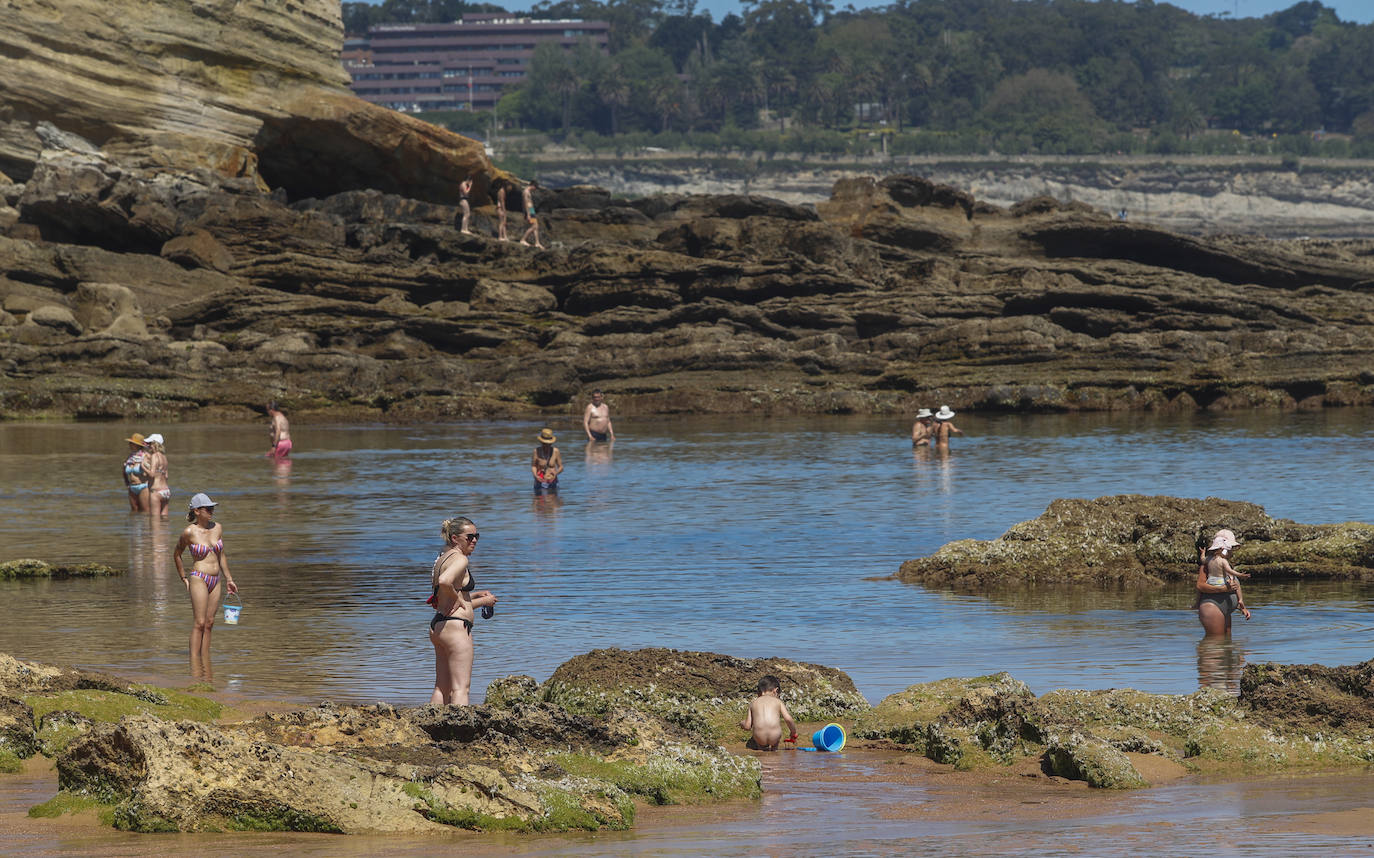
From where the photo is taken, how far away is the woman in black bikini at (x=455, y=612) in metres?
11.3

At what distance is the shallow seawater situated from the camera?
8.62 meters

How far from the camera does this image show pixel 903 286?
45938 mm

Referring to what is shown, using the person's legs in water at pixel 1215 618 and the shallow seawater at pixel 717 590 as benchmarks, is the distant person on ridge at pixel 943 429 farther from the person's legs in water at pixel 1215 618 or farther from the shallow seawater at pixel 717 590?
the person's legs in water at pixel 1215 618

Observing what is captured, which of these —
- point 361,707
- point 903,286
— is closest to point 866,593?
point 361,707

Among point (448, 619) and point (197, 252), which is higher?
point (197, 252)

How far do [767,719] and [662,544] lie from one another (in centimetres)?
1062

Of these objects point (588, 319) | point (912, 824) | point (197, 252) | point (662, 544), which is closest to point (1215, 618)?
point (912, 824)

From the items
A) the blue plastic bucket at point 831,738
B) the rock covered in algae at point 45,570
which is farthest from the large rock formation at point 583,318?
the blue plastic bucket at point 831,738

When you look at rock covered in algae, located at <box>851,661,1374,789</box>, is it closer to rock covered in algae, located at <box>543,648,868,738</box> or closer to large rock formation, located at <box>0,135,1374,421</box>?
rock covered in algae, located at <box>543,648,868,738</box>

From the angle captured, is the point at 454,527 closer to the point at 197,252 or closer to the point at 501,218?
the point at 197,252

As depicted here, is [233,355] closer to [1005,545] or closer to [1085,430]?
[1085,430]

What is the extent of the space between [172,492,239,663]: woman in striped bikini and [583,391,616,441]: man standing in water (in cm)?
1896

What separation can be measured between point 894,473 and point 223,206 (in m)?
24.0

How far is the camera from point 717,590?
1780 centimetres
